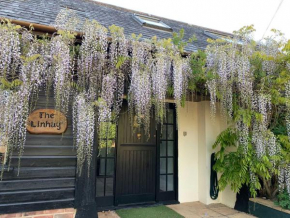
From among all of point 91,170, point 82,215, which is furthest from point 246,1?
point 82,215

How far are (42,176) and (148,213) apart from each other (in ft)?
6.35

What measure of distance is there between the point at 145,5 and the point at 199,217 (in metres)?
5.97

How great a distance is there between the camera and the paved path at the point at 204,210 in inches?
135

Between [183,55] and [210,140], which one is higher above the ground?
[183,55]

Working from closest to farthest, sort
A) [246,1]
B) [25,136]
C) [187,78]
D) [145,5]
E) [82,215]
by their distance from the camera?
1. [25,136]
2. [82,215]
3. [187,78]
4. [246,1]
5. [145,5]

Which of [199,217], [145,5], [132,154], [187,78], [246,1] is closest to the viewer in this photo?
[187,78]

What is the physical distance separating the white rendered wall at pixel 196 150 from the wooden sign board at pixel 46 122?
2.41m

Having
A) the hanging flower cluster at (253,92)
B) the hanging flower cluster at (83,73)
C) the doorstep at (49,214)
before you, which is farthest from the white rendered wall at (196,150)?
the doorstep at (49,214)

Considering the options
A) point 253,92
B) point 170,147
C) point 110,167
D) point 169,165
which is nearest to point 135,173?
point 110,167

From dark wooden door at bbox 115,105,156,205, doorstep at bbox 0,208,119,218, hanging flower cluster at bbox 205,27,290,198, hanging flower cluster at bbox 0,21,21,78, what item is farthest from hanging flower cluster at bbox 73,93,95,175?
hanging flower cluster at bbox 205,27,290,198

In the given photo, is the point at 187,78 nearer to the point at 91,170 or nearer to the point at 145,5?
the point at 91,170

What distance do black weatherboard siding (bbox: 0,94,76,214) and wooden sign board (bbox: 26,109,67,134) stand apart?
0.06 m

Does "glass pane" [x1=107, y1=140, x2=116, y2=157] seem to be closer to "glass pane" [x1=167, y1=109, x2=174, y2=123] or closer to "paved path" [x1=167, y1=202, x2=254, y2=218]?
"glass pane" [x1=167, y1=109, x2=174, y2=123]

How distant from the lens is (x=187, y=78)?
3.03m
